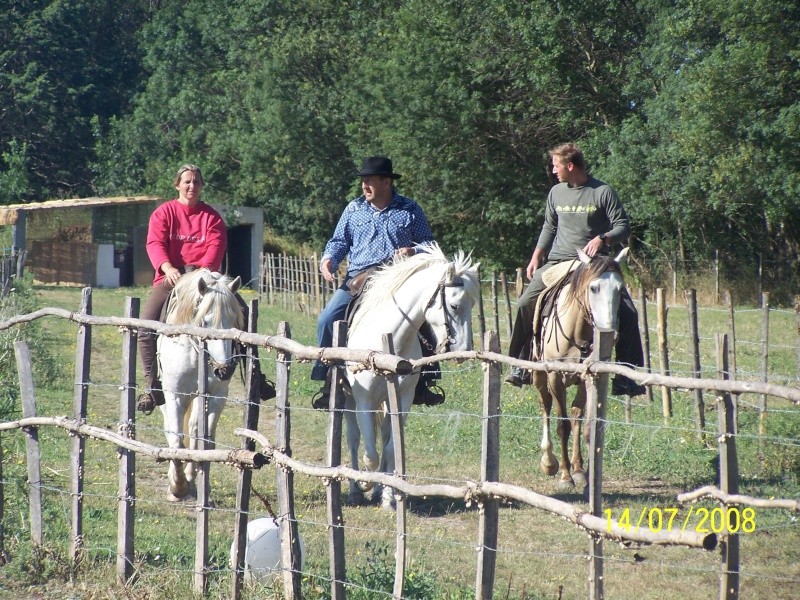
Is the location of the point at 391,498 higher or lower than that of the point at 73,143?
lower

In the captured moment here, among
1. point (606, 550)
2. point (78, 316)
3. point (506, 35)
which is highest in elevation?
point (506, 35)

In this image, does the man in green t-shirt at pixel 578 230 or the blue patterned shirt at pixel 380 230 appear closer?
the blue patterned shirt at pixel 380 230

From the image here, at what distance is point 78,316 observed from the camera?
5633 millimetres

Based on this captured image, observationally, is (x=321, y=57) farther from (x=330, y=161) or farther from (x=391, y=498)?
(x=391, y=498)

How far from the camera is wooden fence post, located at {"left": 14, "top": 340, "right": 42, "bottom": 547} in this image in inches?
222

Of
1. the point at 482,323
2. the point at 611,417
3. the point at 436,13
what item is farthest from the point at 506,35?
the point at 611,417

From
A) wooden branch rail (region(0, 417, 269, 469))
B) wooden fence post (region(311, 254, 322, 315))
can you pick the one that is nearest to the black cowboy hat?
wooden branch rail (region(0, 417, 269, 469))

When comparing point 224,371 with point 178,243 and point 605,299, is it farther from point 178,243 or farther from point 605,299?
point 605,299

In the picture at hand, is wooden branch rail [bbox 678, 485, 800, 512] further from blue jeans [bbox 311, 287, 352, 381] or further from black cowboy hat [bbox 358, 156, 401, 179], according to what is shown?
black cowboy hat [bbox 358, 156, 401, 179]

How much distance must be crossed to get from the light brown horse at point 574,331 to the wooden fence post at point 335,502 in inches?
105

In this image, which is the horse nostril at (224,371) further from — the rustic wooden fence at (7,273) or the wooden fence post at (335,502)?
the rustic wooden fence at (7,273)

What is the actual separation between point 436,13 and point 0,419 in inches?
1050

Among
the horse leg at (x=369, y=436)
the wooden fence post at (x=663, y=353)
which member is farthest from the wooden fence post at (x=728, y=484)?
the wooden fence post at (x=663, y=353)

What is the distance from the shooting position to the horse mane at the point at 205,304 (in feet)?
21.9
